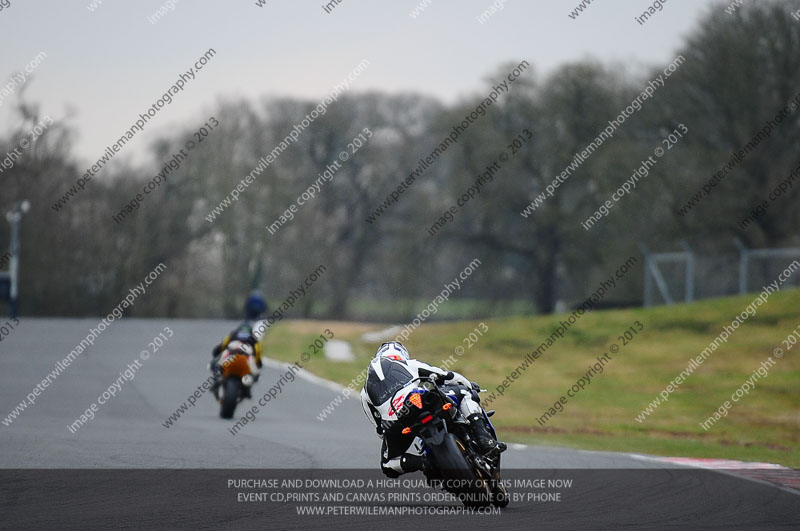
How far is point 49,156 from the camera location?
48.0 m

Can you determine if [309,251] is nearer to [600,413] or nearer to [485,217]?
[485,217]

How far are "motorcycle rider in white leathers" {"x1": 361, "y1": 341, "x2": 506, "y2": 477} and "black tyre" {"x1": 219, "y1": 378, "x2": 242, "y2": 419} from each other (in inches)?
285

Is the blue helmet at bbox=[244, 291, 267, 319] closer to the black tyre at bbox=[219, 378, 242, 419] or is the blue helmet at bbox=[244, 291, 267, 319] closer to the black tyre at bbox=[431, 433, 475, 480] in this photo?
the black tyre at bbox=[219, 378, 242, 419]

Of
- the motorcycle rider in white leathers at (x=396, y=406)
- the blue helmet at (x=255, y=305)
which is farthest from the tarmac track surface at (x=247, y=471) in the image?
the blue helmet at (x=255, y=305)

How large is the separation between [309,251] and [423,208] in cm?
604

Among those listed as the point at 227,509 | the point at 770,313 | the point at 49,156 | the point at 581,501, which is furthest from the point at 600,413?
the point at 49,156

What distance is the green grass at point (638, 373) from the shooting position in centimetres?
1755

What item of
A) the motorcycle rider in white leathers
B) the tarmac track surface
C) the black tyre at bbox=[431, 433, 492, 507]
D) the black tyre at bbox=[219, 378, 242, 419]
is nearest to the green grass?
the tarmac track surface

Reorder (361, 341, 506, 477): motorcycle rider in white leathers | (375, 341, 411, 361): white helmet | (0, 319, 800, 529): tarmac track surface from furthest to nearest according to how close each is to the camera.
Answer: (375, 341, 411, 361): white helmet → (361, 341, 506, 477): motorcycle rider in white leathers → (0, 319, 800, 529): tarmac track surface

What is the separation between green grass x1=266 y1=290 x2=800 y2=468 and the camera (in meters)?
17.5

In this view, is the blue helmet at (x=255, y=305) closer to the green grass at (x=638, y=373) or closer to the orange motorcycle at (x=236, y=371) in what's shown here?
the orange motorcycle at (x=236, y=371)

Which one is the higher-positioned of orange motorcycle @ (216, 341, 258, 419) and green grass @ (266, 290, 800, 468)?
orange motorcycle @ (216, 341, 258, 419)

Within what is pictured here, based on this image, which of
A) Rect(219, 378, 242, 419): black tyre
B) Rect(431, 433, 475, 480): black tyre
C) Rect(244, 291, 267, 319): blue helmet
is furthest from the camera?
Rect(219, 378, 242, 419): black tyre

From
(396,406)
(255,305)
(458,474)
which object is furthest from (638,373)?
(458,474)
